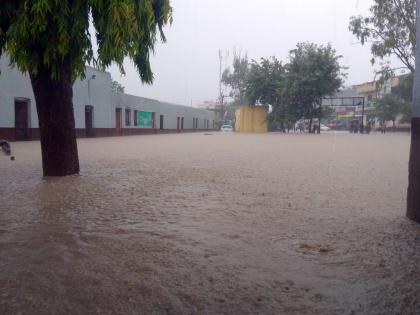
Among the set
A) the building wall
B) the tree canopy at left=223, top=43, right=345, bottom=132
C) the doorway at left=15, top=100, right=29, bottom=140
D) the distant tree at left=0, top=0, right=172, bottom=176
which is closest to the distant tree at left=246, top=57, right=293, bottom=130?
the tree canopy at left=223, top=43, right=345, bottom=132

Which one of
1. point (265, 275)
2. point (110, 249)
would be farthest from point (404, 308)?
point (110, 249)

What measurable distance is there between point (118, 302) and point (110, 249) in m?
0.95

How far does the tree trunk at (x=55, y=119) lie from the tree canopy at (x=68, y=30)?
560 mm

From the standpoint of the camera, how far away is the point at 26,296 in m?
2.30

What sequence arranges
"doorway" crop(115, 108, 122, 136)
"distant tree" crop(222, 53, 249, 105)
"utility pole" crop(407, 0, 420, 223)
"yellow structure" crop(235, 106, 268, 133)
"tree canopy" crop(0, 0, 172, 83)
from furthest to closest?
"distant tree" crop(222, 53, 249, 105) → "yellow structure" crop(235, 106, 268, 133) → "doorway" crop(115, 108, 122, 136) → "tree canopy" crop(0, 0, 172, 83) → "utility pole" crop(407, 0, 420, 223)

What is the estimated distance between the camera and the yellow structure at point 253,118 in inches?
1767

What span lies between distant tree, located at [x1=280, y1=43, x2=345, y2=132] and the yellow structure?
798 centimetres

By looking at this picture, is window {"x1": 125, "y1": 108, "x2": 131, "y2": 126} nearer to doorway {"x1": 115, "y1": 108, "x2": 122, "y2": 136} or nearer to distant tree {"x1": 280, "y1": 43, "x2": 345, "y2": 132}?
doorway {"x1": 115, "y1": 108, "x2": 122, "y2": 136}

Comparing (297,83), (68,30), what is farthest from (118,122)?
(68,30)

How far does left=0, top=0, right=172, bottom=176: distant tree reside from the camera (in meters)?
5.21

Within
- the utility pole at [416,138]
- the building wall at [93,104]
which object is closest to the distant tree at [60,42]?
the building wall at [93,104]

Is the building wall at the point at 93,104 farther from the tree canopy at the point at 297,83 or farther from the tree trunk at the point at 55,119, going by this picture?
the tree canopy at the point at 297,83

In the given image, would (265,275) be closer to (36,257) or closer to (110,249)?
(110,249)

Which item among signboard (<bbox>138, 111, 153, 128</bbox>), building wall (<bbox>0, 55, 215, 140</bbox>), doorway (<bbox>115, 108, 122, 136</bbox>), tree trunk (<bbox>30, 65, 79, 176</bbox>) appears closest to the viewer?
tree trunk (<bbox>30, 65, 79, 176</bbox>)
